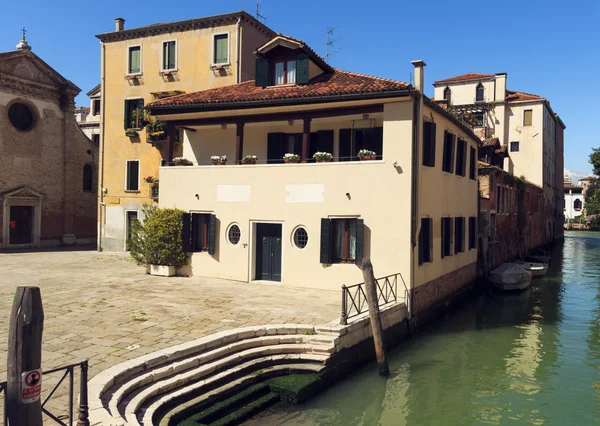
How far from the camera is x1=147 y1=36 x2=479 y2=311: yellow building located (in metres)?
13.8

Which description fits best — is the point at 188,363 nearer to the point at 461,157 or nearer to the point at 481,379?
the point at 481,379

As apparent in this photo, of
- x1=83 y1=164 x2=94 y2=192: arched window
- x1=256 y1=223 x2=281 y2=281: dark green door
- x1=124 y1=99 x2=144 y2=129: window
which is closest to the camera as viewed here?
x1=256 y1=223 x2=281 y2=281: dark green door

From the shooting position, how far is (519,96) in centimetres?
4178

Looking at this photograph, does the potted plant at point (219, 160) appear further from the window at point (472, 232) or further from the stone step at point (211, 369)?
the window at point (472, 232)

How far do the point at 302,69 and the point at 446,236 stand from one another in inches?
289

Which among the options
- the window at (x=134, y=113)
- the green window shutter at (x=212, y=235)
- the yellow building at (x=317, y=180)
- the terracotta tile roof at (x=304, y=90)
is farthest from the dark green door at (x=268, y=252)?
the window at (x=134, y=113)

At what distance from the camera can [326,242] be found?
14312 millimetres

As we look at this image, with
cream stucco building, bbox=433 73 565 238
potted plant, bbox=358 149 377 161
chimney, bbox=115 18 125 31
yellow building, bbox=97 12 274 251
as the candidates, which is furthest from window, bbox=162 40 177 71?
cream stucco building, bbox=433 73 565 238

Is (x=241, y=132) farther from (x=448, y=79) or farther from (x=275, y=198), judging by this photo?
(x=448, y=79)

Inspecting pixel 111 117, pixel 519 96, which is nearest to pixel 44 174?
pixel 111 117

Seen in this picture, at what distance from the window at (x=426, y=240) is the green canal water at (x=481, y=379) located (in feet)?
6.97

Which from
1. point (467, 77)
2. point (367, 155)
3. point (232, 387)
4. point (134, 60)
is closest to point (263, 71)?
point (367, 155)

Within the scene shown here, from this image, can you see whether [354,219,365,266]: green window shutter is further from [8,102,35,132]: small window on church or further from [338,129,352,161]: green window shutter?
[8,102,35,132]: small window on church

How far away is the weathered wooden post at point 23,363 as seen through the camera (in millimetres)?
4598
